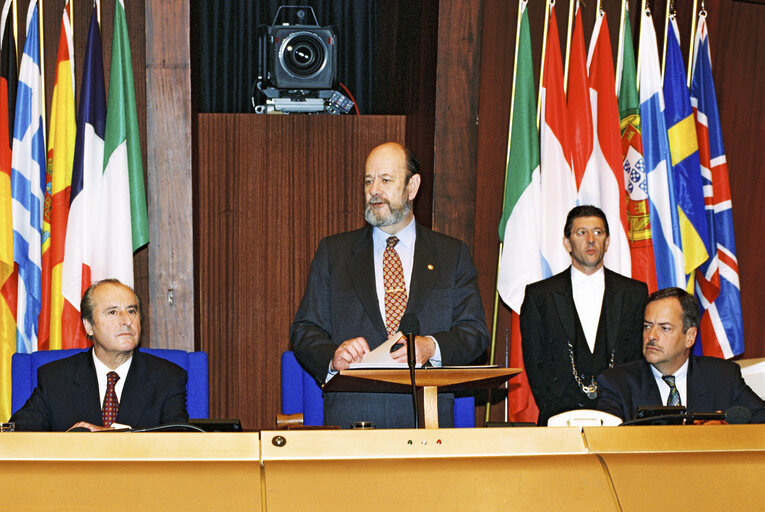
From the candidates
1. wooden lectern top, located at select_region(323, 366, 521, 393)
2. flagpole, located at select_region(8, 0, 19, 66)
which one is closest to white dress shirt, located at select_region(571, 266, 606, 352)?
wooden lectern top, located at select_region(323, 366, 521, 393)

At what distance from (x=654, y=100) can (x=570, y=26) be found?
68 cm

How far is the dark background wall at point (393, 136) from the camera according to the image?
5066mm

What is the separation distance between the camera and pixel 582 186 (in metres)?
5.09

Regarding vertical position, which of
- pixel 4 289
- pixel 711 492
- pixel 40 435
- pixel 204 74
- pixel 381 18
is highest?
pixel 381 18

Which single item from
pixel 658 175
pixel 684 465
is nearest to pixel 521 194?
pixel 658 175

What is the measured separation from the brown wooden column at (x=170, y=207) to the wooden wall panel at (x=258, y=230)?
1.26 ft

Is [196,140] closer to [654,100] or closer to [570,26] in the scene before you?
[570,26]

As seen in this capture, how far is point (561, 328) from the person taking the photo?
421cm

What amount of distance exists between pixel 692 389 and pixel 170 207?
9.68ft

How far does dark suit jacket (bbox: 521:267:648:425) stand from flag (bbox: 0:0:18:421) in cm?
263

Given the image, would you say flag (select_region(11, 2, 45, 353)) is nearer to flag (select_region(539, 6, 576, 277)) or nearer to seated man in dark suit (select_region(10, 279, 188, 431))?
seated man in dark suit (select_region(10, 279, 188, 431))

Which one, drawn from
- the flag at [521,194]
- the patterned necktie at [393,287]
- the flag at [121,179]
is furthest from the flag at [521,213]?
the flag at [121,179]

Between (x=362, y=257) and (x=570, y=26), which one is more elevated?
(x=570, y=26)

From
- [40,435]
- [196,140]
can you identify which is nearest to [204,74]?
[196,140]
